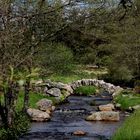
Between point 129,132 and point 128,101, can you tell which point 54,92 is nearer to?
point 128,101

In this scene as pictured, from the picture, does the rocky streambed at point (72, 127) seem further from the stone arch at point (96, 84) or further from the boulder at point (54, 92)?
the stone arch at point (96, 84)

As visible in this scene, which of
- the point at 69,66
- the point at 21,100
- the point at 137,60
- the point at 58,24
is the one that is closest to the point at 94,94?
the point at 137,60

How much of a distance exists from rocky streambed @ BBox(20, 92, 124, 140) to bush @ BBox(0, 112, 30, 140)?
0.63m

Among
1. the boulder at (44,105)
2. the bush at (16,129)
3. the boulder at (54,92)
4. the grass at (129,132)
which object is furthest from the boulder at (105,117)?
the boulder at (54,92)

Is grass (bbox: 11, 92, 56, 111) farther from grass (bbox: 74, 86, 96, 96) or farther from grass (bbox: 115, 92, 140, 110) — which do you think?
grass (bbox: 74, 86, 96, 96)

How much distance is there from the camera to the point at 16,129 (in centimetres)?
2312

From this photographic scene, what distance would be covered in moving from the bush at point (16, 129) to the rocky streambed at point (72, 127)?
63 cm

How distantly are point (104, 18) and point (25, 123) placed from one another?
768 cm

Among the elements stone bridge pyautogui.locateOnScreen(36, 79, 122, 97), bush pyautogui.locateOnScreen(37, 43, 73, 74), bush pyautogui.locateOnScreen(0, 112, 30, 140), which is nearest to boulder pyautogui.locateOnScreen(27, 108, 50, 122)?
bush pyautogui.locateOnScreen(0, 112, 30, 140)

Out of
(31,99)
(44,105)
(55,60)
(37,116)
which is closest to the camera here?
(55,60)

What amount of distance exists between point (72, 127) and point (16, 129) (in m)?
7.94

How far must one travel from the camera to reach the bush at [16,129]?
71.2ft

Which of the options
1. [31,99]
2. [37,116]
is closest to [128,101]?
[31,99]

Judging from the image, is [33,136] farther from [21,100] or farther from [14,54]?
[21,100]
